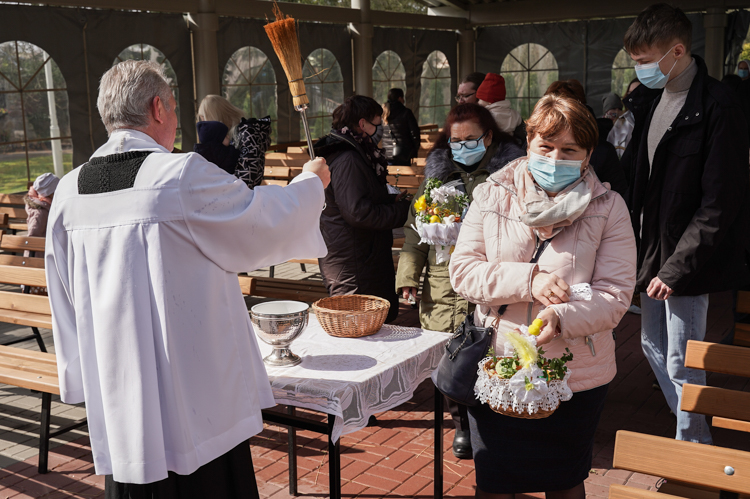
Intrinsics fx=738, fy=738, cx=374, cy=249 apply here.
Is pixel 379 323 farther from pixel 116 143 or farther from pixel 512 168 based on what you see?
pixel 116 143

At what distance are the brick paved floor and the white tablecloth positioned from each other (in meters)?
0.87

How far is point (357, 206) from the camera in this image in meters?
4.14

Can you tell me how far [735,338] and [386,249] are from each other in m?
2.05

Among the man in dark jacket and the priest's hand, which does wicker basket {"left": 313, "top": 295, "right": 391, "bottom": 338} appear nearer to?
the priest's hand

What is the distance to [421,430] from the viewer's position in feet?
13.9

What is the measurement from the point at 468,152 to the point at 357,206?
788 mm

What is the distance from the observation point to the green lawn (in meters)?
10.7

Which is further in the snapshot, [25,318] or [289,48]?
[25,318]

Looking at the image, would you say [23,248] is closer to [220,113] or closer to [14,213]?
[220,113]

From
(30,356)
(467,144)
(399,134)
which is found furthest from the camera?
(399,134)

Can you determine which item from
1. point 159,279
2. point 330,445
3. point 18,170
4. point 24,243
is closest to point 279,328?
point 330,445

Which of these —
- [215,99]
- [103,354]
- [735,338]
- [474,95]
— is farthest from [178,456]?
[474,95]

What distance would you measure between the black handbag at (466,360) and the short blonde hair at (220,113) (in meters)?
3.38

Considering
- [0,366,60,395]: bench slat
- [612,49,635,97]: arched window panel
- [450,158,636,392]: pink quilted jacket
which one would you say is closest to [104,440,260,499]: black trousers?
[450,158,636,392]: pink quilted jacket
